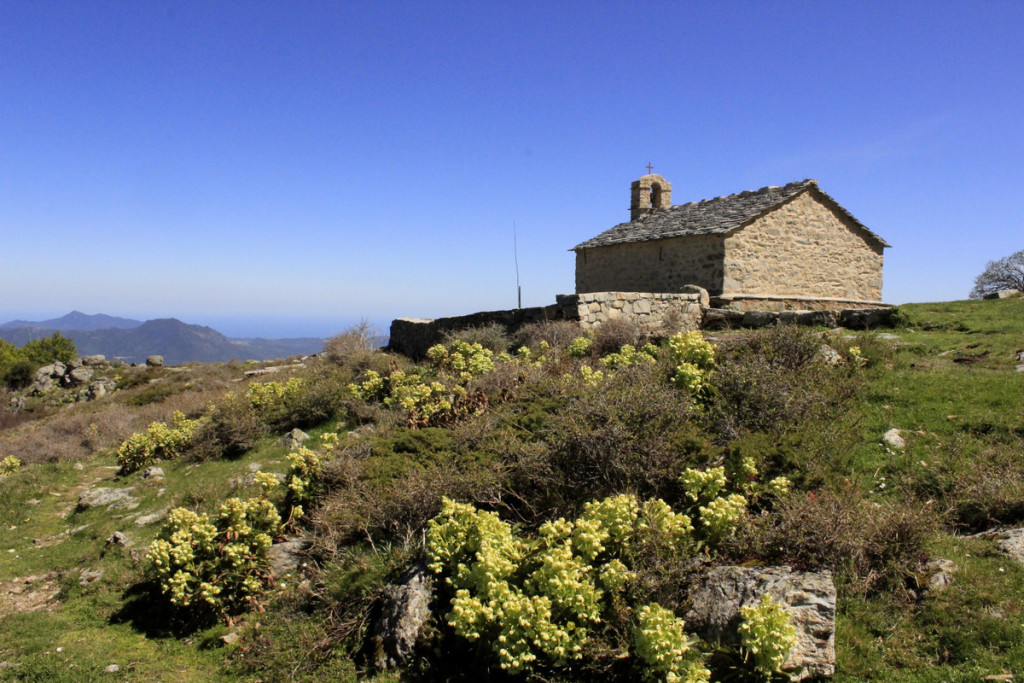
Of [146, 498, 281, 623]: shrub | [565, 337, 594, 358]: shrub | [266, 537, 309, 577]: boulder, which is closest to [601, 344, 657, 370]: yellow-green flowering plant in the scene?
[565, 337, 594, 358]: shrub

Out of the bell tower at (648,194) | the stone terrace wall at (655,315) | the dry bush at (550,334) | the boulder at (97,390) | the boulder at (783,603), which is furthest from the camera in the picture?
the bell tower at (648,194)

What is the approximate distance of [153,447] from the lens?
9.16 meters

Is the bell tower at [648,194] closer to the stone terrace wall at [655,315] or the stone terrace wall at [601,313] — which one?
the stone terrace wall at [655,315]

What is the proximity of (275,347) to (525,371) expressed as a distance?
177134 mm

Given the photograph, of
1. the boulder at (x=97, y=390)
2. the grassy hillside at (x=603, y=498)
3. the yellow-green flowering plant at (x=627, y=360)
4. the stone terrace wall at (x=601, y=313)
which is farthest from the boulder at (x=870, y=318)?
the boulder at (x=97, y=390)

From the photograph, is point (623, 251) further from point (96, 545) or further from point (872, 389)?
point (96, 545)

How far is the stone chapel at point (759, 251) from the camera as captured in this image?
15.3 m

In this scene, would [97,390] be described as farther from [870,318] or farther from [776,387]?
[870,318]

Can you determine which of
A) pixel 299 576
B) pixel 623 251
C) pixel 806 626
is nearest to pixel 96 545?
pixel 299 576

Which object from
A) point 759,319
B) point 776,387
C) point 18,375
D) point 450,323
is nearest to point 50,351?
point 18,375

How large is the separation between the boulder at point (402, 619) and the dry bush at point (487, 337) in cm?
724

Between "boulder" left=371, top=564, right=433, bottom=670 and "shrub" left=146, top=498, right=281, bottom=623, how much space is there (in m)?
1.41

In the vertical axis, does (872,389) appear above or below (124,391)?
above

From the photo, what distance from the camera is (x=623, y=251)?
18.3 metres
